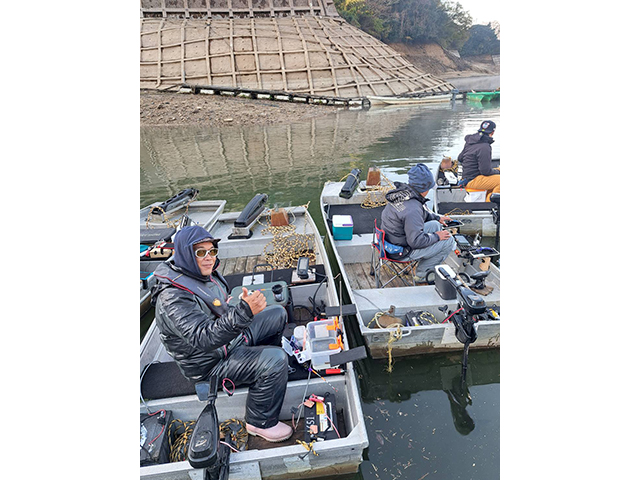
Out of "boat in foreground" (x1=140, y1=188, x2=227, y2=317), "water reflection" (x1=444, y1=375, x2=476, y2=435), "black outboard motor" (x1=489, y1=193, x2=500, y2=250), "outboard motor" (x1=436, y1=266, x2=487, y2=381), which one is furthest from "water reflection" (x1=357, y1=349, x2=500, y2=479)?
"boat in foreground" (x1=140, y1=188, x2=227, y2=317)

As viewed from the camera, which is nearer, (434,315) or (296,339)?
(296,339)

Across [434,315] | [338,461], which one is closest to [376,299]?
[434,315]

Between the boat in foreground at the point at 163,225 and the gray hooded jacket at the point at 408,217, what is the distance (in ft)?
11.6

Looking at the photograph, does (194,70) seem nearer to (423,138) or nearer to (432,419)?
(423,138)

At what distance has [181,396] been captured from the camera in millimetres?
3217

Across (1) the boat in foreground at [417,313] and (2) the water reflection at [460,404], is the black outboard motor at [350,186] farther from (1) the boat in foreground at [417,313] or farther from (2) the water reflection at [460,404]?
(2) the water reflection at [460,404]

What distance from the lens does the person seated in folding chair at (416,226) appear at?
4473 millimetres

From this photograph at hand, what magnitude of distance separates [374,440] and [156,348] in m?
2.67

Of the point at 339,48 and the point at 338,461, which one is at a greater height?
the point at 339,48

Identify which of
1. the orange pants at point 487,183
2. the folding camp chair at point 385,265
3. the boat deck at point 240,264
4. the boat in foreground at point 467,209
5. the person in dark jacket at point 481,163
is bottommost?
the boat deck at point 240,264

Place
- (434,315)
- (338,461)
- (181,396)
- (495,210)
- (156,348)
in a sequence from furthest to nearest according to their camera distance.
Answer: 1. (495,210)
2. (434,315)
3. (156,348)
4. (181,396)
5. (338,461)

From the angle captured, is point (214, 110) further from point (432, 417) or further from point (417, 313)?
point (432, 417)

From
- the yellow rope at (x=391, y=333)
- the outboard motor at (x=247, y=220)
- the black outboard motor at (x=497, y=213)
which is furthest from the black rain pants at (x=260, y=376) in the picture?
the black outboard motor at (x=497, y=213)

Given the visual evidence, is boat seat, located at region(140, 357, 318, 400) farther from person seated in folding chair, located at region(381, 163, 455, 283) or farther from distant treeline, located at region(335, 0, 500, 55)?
distant treeline, located at region(335, 0, 500, 55)
